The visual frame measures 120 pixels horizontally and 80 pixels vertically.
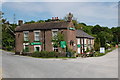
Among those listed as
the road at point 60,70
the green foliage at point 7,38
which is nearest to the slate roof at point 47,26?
the road at point 60,70

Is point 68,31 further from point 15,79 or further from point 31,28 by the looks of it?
point 15,79

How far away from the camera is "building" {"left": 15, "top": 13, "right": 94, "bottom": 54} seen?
35.7m

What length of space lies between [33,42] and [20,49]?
4303 millimetres

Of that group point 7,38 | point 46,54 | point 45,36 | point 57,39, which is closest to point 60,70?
point 46,54

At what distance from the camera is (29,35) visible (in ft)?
128

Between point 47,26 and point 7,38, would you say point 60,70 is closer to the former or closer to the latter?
point 47,26

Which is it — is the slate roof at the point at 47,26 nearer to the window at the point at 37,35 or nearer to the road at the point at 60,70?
the window at the point at 37,35

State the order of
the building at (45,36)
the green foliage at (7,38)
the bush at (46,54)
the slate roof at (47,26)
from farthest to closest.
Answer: the green foliage at (7,38) < the slate roof at (47,26) < the building at (45,36) < the bush at (46,54)

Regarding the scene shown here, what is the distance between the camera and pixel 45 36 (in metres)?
37.1

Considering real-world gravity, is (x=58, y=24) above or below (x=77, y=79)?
above

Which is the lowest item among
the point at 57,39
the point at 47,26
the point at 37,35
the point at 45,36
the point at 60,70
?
the point at 60,70

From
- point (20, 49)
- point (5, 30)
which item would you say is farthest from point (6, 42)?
point (20, 49)

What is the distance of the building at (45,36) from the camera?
3566 cm

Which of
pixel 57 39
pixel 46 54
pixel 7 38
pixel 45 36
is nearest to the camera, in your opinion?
pixel 46 54
